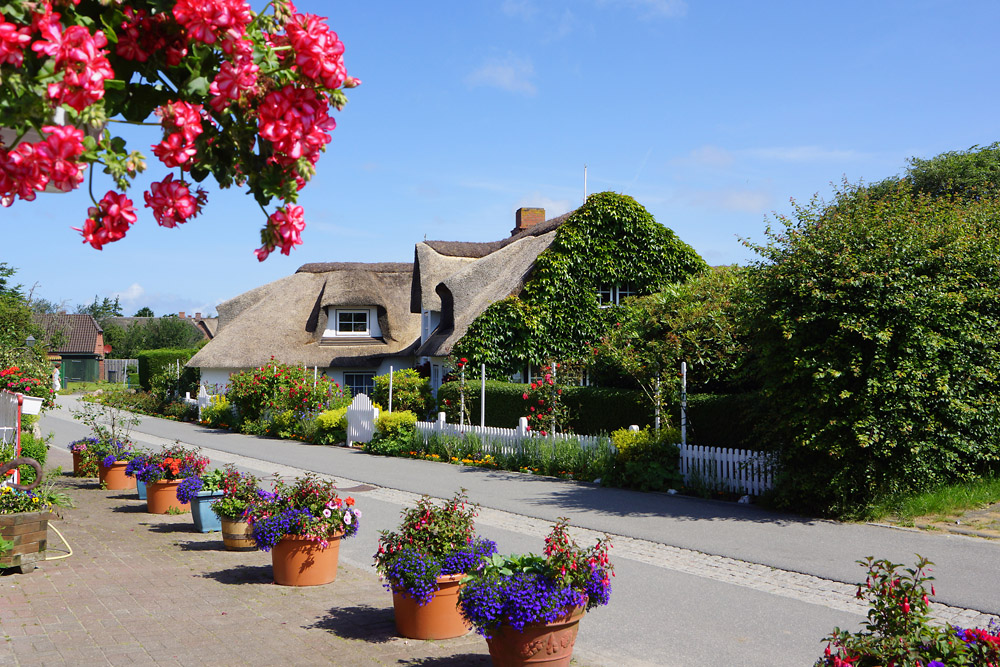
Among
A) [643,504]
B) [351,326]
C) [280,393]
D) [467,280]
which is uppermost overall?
[467,280]

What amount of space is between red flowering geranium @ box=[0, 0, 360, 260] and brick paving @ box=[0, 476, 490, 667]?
165 inches

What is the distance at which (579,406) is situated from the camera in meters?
17.8

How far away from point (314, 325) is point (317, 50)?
33.8m

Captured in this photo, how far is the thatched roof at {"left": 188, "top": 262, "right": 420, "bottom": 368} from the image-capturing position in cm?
3372

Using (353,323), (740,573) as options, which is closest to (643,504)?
(740,573)

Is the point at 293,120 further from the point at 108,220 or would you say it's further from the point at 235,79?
the point at 108,220

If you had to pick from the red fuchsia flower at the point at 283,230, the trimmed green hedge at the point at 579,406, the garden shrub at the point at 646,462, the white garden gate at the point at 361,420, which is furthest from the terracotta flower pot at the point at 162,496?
the red fuchsia flower at the point at 283,230

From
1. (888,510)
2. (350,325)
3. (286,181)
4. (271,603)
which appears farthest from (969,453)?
(350,325)

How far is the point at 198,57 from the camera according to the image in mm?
2285

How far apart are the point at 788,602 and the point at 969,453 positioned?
16.6ft

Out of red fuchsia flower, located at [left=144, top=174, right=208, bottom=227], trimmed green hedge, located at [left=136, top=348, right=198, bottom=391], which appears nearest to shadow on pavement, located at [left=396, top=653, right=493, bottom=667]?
red fuchsia flower, located at [left=144, top=174, right=208, bottom=227]

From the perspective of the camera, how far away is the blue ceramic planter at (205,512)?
33.9 feet

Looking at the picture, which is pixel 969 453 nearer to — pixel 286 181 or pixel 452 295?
pixel 286 181

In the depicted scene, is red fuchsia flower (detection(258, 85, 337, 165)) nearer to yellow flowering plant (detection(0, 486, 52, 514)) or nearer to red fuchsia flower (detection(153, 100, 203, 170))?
red fuchsia flower (detection(153, 100, 203, 170))
